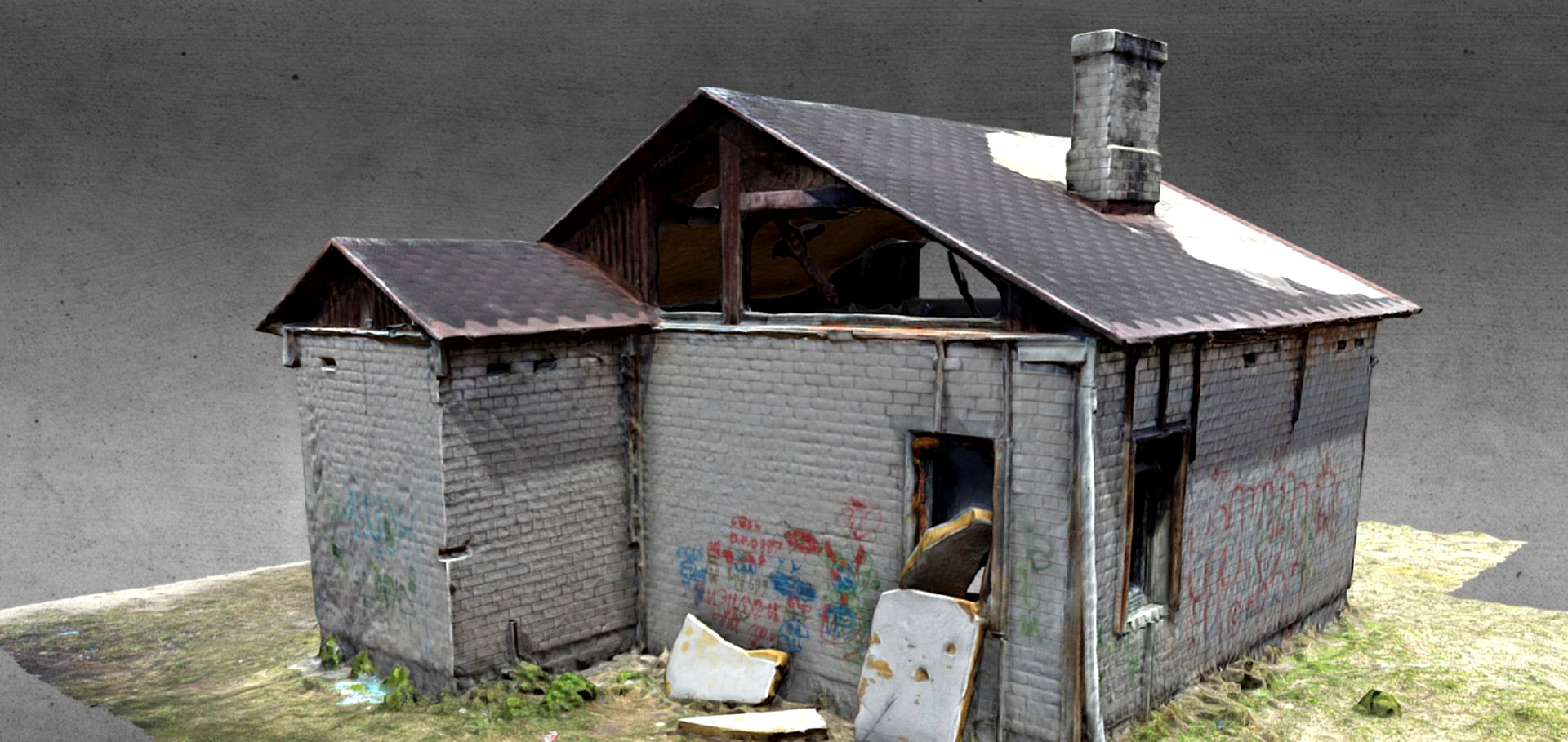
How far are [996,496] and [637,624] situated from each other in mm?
4379

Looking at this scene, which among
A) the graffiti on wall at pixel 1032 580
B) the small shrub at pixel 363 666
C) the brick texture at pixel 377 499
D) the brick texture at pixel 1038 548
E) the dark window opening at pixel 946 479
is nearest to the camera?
the brick texture at pixel 1038 548

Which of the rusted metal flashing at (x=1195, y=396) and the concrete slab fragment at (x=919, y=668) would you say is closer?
the concrete slab fragment at (x=919, y=668)

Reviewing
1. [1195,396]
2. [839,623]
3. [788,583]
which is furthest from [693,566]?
[1195,396]

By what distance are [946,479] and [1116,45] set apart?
5.03 meters

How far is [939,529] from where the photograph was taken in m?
8.71

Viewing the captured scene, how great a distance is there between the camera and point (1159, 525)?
30.3 feet

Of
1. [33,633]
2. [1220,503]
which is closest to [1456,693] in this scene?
[1220,503]

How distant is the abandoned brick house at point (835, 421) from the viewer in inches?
329

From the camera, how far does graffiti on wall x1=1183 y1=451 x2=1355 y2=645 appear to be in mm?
9602

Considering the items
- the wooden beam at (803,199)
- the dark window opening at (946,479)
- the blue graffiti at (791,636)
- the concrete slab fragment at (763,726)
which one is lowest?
the concrete slab fragment at (763,726)

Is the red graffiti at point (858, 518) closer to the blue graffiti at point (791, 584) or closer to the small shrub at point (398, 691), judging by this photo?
the blue graffiti at point (791, 584)

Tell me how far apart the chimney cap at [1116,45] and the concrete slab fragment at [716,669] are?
6.71 meters

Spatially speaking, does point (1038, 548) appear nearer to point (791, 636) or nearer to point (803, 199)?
point (791, 636)

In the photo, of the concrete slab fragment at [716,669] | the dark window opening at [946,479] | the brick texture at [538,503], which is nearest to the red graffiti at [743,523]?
the concrete slab fragment at [716,669]
